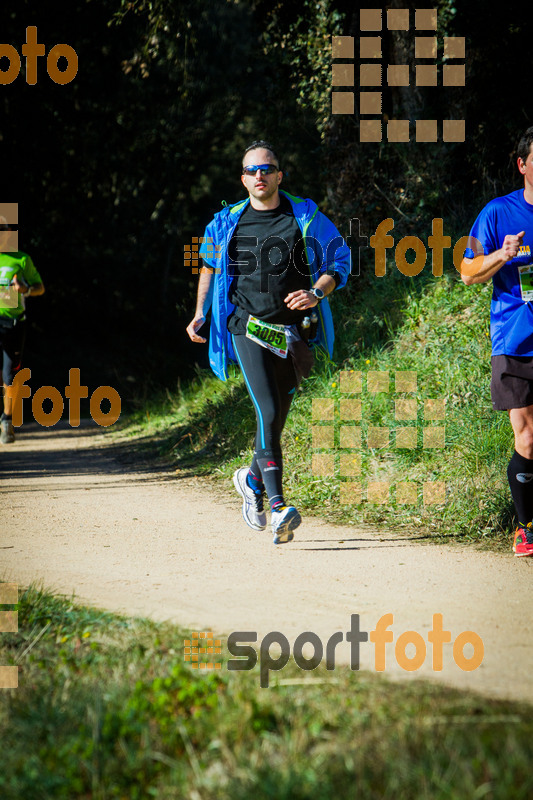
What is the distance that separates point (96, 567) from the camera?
513 cm

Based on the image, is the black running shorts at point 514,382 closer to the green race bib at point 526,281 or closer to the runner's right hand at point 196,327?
the green race bib at point 526,281

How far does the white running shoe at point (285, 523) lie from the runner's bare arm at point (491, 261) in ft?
5.48

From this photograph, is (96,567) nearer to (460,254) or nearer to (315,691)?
(315,691)

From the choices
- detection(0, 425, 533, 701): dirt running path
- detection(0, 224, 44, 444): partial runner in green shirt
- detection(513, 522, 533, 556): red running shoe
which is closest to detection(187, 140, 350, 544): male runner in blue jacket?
detection(0, 425, 533, 701): dirt running path

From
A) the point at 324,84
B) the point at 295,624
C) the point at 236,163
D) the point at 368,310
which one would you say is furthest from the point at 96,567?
the point at 236,163

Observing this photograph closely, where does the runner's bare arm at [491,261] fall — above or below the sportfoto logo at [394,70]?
below

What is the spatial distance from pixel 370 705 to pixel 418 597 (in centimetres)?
158

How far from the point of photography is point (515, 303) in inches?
200

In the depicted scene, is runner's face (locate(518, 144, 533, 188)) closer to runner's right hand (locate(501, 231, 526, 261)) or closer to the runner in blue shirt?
the runner in blue shirt

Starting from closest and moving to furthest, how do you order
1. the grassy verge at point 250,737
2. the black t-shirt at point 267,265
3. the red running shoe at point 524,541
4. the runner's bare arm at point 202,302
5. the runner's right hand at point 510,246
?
1. the grassy verge at point 250,737
2. the runner's right hand at point 510,246
3. the red running shoe at point 524,541
4. the black t-shirt at point 267,265
5. the runner's bare arm at point 202,302

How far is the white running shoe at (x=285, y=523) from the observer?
536cm

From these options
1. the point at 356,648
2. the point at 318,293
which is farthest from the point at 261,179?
the point at 356,648

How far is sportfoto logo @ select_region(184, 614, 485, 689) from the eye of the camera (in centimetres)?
329

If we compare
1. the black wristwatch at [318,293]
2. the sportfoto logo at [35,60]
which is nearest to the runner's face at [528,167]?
the black wristwatch at [318,293]
